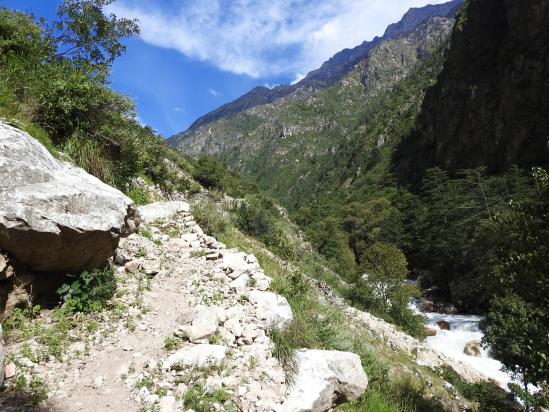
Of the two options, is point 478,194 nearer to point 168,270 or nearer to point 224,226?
point 224,226

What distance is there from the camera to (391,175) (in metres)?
122

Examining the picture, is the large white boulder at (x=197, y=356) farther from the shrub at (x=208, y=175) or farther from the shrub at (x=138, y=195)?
the shrub at (x=208, y=175)

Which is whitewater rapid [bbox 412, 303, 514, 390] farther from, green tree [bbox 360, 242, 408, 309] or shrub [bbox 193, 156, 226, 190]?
shrub [bbox 193, 156, 226, 190]

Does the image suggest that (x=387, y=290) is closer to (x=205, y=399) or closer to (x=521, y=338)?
(x=521, y=338)

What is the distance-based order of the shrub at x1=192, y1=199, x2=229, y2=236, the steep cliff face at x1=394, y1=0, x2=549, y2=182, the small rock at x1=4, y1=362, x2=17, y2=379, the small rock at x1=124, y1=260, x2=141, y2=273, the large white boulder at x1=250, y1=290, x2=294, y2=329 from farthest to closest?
the steep cliff face at x1=394, y1=0, x2=549, y2=182, the shrub at x1=192, y1=199, x2=229, y2=236, the small rock at x1=124, y1=260, x2=141, y2=273, the large white boulder at x1=250, y1=290, x2=294, y2=329, the small rock at x1=4, y1=362, x2=17, y2=379

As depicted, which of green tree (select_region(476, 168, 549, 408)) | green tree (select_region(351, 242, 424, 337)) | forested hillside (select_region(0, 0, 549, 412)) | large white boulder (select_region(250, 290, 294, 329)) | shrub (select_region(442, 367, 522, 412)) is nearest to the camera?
forested hillside (select_region(0, 0, 549, 412))

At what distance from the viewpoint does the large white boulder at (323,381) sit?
4906mm

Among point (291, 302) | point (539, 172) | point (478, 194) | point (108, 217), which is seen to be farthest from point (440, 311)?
point (108, 217)

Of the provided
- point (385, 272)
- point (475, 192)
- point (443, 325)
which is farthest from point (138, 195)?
point (475, 192)

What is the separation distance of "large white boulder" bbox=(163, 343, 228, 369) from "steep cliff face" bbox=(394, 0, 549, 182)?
233ft

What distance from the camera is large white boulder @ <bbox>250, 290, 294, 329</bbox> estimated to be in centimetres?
608

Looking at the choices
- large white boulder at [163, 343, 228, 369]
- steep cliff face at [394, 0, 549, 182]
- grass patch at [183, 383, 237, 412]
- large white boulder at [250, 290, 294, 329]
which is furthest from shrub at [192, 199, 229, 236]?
steep cliff face at [394, 0, 549, 182]

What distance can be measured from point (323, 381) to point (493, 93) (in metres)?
88.5

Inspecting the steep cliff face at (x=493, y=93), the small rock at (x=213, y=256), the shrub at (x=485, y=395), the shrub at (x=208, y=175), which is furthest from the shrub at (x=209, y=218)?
the steep cliff face at (x=493, y=93)
